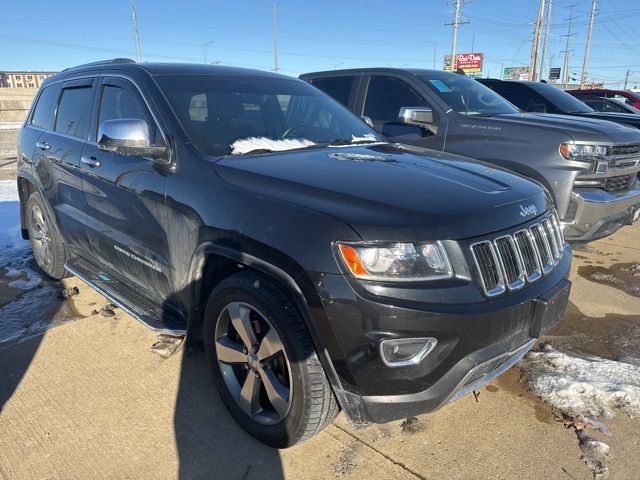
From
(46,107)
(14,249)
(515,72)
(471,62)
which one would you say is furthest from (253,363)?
(515,72)

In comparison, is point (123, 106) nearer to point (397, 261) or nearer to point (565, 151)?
point (397, 261)

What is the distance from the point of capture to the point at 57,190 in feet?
13.4

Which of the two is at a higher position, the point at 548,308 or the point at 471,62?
the point at 471,62

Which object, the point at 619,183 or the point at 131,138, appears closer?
the point at 131,138

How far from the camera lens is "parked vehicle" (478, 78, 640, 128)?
7.62 meters

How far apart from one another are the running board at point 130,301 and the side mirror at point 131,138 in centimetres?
95

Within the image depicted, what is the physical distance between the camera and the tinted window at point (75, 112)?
3.71 meters

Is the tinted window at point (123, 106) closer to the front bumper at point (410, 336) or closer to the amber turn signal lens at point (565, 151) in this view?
the front bumper at point (410, 336)

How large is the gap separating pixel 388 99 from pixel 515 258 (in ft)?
13.0

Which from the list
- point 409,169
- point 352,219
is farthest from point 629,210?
point 352,219

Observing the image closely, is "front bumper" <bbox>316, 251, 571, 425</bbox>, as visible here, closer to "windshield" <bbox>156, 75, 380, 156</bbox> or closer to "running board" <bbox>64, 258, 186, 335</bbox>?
"running board" <bbox>64, 258, 186, 335</bbox>

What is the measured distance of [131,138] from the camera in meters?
2.71

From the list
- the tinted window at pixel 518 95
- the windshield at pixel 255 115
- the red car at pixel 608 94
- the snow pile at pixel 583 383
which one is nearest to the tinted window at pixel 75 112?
the windshield at pixel 255 115

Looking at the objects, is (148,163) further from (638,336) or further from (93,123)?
(638,336)
